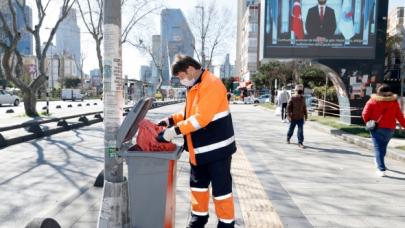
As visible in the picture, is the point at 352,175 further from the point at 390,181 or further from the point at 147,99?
the point at 147,99

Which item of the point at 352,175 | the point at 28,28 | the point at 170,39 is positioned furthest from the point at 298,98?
the point at 170,39

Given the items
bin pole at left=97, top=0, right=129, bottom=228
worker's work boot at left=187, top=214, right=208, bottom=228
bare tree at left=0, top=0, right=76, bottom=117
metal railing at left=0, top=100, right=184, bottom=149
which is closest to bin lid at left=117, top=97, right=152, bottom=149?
bin pole at left=97, top=0, right=129, bottom=228

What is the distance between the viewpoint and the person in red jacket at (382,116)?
6266 millimetres

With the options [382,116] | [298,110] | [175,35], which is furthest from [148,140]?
[175,35]

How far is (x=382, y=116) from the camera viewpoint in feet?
20.6

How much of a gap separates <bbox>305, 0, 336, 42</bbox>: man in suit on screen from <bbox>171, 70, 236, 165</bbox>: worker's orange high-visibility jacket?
489 inches

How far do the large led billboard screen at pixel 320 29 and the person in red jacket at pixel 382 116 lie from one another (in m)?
8.69

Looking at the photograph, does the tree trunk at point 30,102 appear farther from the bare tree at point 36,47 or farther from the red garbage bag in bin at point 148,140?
the red garbage bag in bin at point 148,140

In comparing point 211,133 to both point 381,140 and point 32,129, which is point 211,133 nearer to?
point 381,140

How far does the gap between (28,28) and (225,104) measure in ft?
55.7

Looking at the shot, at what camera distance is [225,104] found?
11.1ft

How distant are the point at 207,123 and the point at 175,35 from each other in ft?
138

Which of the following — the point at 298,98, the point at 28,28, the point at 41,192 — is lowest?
the point at 41,192

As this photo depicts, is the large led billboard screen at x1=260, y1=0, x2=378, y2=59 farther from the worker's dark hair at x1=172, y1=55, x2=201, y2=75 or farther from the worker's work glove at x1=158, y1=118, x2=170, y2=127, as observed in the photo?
the worker's dark hair at x1=172, y1=55, x2=201, y2=75
